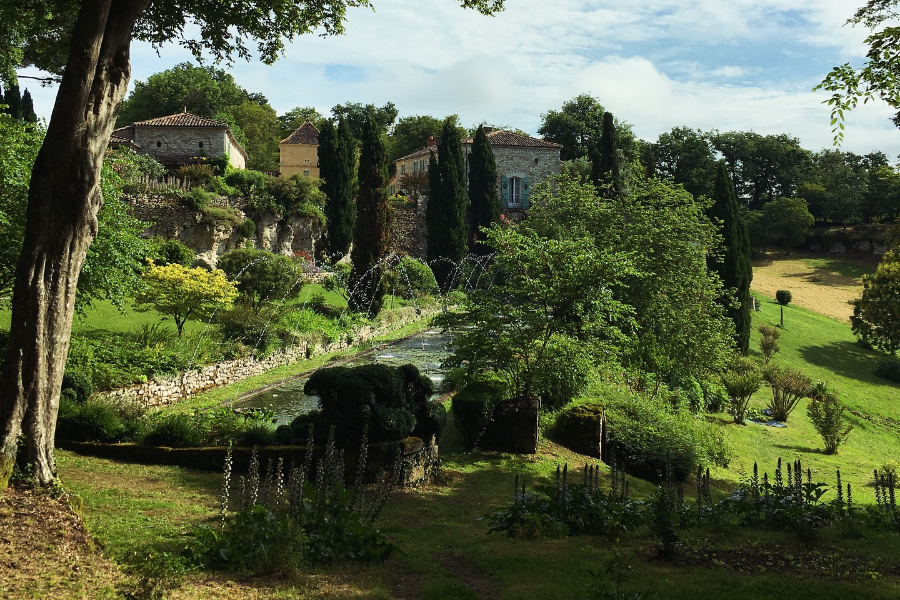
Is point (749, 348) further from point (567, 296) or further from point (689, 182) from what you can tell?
point (689, 182)

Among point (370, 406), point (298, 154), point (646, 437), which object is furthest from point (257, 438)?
point (298, 154)

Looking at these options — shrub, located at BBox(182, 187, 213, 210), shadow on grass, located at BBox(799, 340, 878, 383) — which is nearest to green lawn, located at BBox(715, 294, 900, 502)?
shadow on grass, located at BBox(799, 340, 878, 383)

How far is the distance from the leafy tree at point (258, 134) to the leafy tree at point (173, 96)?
441 centimetres

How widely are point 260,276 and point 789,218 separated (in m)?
60.4

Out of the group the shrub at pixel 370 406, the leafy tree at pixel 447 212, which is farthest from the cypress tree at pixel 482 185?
the shrub at pixel 370 406

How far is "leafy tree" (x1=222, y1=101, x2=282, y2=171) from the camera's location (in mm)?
64250

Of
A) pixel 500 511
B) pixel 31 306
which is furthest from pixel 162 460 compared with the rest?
pixel 500 511

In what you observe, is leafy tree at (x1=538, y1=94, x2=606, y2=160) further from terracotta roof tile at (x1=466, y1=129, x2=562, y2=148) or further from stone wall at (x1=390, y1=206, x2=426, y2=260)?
stone wall at (x1=390, y1=206, x2=426, y2=260)

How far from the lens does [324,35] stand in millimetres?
11656

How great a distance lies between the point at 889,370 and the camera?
3531 centimetres

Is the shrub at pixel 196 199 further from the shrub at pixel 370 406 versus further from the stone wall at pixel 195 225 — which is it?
the shrub at pixel 370 406

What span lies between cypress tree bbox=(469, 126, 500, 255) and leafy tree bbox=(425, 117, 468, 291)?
12.5 feet

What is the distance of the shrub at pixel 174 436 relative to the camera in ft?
34.0

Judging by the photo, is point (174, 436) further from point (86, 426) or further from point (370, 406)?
point (370, 406)
